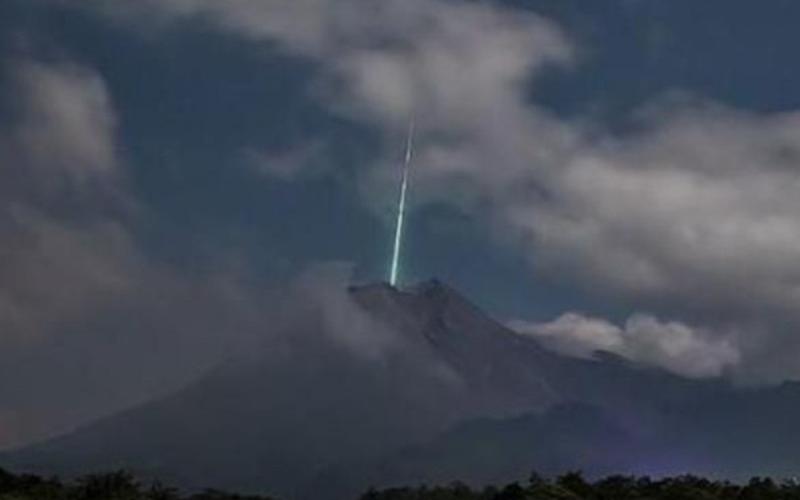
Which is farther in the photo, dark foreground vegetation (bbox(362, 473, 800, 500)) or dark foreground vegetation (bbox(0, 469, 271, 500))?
dark foreground vegetation (bbox(0, 469, 271, 500))

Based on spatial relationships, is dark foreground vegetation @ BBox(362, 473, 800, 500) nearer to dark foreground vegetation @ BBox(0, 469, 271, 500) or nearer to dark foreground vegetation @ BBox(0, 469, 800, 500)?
dark foreground vegetation @ BBox(0, 469, 800, 500)

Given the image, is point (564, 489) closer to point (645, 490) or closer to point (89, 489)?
point (645, 490)

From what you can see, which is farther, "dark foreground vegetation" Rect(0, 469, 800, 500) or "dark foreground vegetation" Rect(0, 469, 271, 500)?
"dark foreground vegetation" Rect(0, 469, 271, 500)

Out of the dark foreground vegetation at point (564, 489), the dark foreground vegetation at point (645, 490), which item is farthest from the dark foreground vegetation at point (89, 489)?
the dark foreground vegetation at point (645, 490)

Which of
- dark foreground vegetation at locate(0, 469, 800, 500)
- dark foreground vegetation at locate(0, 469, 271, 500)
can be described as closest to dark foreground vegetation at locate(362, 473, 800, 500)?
dark foreground vegetation at locate(0, 469, 800, 500)

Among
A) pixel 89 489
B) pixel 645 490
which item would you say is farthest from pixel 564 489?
pixel 89 489

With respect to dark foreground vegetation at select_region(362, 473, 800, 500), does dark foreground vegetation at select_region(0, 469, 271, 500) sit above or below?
below

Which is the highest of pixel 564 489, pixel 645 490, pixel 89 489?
pixel 645 490

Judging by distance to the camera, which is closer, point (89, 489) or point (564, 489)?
point (564, 489)

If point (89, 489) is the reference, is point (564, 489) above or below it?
above
